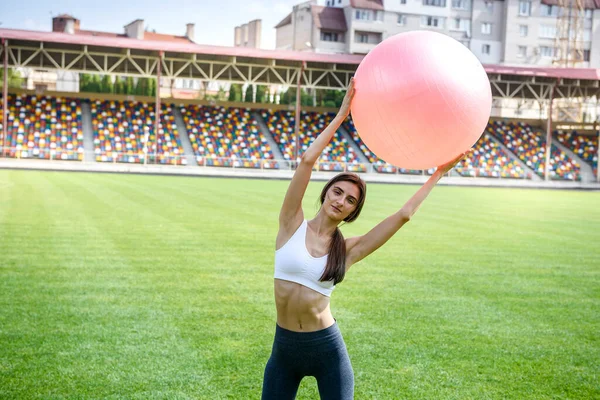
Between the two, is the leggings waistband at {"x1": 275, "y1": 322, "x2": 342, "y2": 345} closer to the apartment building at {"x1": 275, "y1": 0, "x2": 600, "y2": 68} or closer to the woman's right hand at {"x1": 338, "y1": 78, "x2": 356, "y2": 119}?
the woman's right hand at {"x1": 338, "y1": 78, "x2": 356, "y2": 119}

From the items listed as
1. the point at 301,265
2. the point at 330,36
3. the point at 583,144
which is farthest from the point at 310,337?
the point at 330,36

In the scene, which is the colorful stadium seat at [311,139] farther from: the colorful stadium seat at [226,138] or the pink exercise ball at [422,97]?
the pink exercise ball at [422,97]

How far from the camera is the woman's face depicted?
3.53m

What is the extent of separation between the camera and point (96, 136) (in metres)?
40.4

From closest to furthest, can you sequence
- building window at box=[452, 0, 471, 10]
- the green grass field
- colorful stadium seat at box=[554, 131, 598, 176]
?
the green grass field
colorful stadium seat at box=[554, 131, 598, 176]
building window at box=[452, 0, 471, 10]

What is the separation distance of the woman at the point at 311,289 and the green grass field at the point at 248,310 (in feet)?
5.98

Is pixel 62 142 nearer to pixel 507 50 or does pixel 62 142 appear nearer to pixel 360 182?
pixel 360 182

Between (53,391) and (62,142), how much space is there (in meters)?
36.0

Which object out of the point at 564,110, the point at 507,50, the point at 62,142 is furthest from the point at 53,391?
the point at 507,50

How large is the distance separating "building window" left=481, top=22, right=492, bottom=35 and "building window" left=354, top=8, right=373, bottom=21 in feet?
39.1

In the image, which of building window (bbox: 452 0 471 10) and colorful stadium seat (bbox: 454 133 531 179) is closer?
colorful stadium seat (bbox: 454 133 531 179)

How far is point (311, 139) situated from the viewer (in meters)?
44.5

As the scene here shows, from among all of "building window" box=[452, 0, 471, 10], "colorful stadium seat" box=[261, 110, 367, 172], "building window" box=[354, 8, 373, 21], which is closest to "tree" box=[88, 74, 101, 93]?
"colorful stadium seat" box=[261, 110, 367, 172]

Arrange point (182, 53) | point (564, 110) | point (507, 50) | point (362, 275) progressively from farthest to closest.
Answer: point (507, 50) → point (564, 110) → point (182, 53) → point (362, 275)
